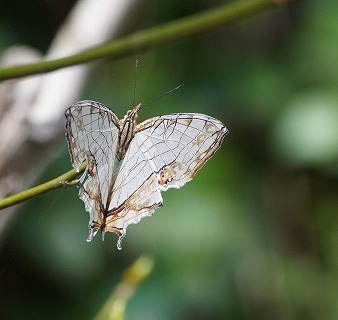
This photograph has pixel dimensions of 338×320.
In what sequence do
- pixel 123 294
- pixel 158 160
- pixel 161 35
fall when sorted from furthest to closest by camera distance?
pixel 123 294 → pixel 158 160 → pixel 161 35

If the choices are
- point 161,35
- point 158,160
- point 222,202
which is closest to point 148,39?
point 161,35

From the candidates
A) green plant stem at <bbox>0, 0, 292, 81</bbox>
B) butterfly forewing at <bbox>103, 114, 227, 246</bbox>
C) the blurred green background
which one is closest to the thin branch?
butterfly forewing at <bbox>103, 114, 227, 246</bbox>

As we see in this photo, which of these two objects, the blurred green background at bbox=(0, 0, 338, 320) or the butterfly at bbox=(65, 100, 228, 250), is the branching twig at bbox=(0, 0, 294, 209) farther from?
the blurred green background at bbox=(0, 0, 338, 320)

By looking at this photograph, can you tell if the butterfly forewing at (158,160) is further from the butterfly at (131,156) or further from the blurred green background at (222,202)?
the blurred green background at (222,202)

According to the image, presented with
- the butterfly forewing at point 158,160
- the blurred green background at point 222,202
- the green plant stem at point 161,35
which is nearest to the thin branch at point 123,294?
the butterfly forewing at point 158,160

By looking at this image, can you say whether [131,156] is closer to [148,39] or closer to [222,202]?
[148,39]

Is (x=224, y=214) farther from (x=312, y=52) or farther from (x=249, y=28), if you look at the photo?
(x=249, y=28)
